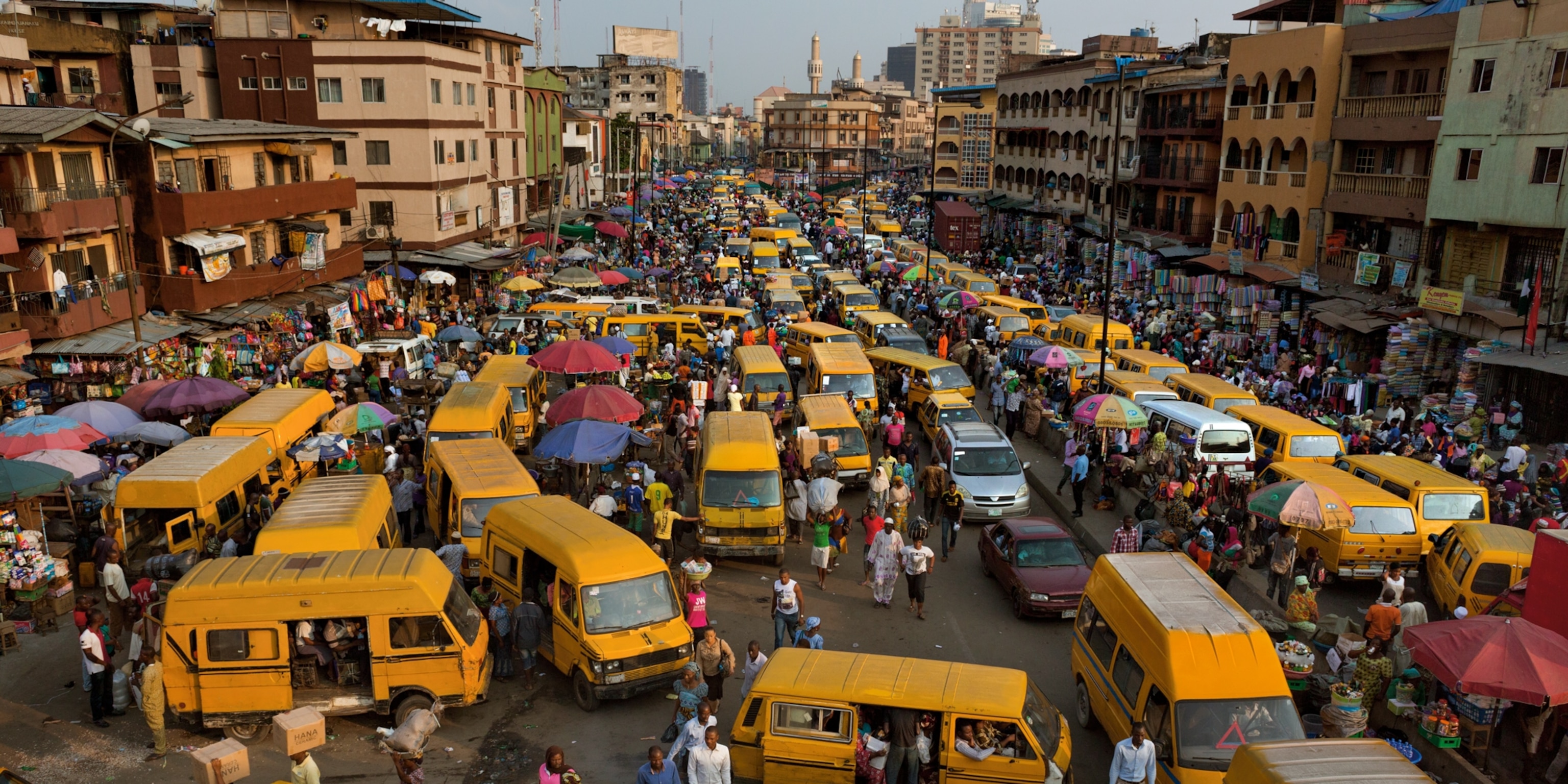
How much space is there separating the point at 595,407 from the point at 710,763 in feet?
36.2

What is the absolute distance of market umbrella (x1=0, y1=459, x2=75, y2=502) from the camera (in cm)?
1493

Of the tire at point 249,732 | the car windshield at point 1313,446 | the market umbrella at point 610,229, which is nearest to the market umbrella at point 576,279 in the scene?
the market umbrella at point 610,229

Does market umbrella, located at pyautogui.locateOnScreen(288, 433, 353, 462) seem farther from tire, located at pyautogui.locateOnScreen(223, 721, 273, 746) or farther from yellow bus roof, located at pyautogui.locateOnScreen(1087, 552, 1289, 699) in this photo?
yellow bus roof, located at pyautogui.locateOnScreen(1087, 552, 1289, 699)

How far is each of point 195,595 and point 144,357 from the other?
15.8 metres

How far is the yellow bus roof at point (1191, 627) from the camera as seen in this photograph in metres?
9.80

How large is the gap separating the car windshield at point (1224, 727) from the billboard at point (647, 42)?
175600mm

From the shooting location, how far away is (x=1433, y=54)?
28.6 meters

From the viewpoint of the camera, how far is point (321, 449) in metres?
18.3

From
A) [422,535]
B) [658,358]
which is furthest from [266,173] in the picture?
[422,535]

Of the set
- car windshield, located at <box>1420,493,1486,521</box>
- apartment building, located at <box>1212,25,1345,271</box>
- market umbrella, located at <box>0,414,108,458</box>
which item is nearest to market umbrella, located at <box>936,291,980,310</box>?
apartment building, located at <box>1212,25,1345,271</box>

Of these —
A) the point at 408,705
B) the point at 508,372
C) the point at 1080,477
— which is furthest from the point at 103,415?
the point at 1080,477

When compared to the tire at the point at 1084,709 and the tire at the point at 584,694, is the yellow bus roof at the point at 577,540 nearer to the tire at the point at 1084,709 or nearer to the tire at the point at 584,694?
the tire at the point at 584,694

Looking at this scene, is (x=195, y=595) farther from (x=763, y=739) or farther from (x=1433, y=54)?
(x=1433, y=54)

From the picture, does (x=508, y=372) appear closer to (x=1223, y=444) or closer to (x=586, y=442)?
(x=586, y=442)
